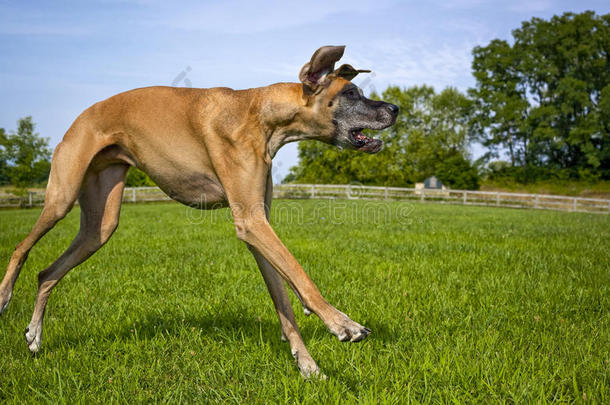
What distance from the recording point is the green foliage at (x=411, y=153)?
142ft

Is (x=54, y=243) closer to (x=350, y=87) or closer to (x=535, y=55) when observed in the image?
(x=350, y=87)

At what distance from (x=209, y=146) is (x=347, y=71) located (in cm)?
108

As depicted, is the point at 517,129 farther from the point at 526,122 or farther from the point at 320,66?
the point at 320,66

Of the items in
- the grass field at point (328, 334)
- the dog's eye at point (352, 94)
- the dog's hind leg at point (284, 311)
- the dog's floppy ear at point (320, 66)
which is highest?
the dog's floppy ear at point (320, 66)

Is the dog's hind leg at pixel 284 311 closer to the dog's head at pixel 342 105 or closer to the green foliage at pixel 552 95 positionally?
the dog's head at pixel 342 105

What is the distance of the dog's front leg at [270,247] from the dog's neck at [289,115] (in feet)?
1.13

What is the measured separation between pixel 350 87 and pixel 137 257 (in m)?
5.25

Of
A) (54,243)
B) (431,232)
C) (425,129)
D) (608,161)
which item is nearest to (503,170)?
(608,161)

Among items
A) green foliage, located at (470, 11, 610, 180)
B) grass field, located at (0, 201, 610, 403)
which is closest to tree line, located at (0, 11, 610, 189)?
green foliage, located at (470, 11, 610, 180)

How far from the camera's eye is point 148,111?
122 inches

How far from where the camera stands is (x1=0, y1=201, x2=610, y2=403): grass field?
2643 millimetres

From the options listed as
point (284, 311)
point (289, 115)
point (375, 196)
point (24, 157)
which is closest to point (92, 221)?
point (284, 311)

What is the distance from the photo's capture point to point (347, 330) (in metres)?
2.22

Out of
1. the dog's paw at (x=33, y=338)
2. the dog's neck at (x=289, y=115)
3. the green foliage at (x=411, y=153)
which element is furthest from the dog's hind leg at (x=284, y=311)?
the green foliage at (x=411, y=153)
